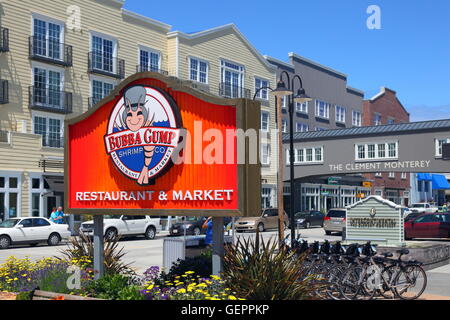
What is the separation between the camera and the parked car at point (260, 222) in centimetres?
3869

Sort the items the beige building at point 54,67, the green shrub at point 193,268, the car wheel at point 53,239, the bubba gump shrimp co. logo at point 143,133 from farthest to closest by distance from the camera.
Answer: the beige building at point 54,67 < the car wheel at point 53,239 < the green shrub at point 193,268 < the bubba gump shrimp co. logo at point 143,133

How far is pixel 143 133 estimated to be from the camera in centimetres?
1021

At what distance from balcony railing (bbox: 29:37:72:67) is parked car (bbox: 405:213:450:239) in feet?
72.6

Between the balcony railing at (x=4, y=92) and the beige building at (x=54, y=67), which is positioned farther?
the beige building at (x=54, y=67)

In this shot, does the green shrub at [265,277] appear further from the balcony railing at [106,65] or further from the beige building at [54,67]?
the balcony railing at [106,65]

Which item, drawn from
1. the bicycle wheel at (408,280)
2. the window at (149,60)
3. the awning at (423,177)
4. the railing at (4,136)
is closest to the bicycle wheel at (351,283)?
the bicycle wheel at (408,280)

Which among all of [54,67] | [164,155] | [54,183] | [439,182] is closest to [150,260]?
[164,155]

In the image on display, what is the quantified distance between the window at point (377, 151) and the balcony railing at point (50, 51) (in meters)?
22.4

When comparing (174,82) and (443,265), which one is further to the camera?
(443,265)

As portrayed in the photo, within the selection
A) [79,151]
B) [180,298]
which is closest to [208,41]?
[79,151]

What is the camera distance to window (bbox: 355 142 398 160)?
43.3m
